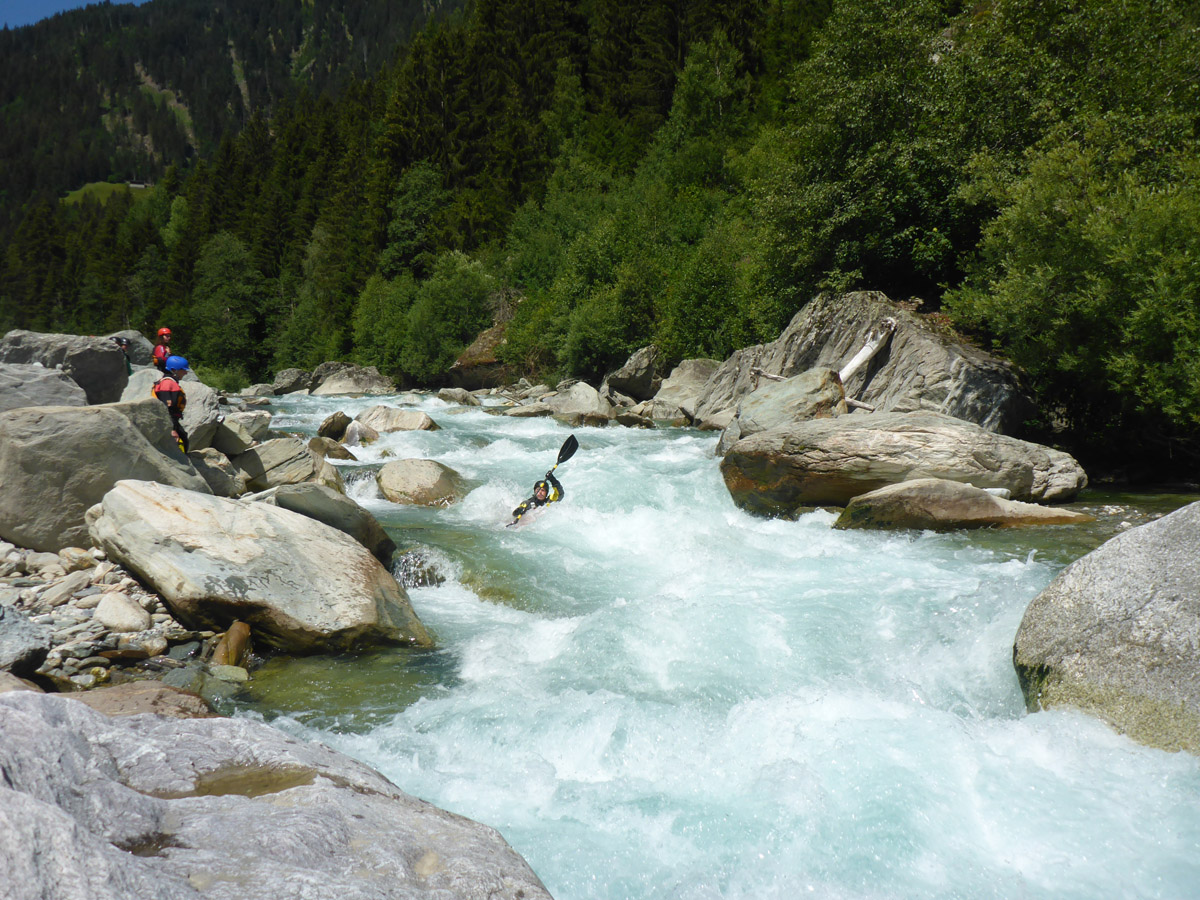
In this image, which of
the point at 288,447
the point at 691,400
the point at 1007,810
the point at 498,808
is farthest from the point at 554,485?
the point at 691,400

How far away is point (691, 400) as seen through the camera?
20.7m

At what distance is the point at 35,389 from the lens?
852cm

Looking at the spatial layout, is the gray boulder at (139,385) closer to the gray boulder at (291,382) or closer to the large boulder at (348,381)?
the large boulder at (348,381)

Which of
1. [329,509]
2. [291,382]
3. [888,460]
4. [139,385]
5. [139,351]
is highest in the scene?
[139,351]

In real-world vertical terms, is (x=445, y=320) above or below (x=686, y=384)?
above

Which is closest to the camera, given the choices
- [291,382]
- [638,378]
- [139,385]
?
[139,385]

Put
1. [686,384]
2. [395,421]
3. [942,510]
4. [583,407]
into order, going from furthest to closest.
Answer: [686,384]
[583,407]
[395,421]
[942,510]

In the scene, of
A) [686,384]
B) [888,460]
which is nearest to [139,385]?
[888,460]

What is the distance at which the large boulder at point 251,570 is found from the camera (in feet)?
19.4

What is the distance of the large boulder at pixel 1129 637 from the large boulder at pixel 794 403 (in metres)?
7.14

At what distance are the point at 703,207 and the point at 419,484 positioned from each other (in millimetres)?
23051

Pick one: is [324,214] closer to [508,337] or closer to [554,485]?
[508,337]

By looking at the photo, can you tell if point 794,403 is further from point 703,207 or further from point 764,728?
point 703,207

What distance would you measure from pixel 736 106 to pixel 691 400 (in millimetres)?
22289
